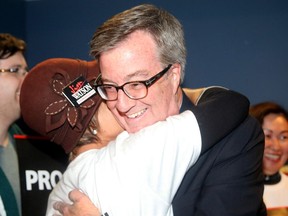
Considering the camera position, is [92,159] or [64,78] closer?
[92,159]

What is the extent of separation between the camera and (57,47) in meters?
3.49

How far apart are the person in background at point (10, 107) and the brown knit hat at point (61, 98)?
2.52 ft

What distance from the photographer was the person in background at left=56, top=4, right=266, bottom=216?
1112 mm

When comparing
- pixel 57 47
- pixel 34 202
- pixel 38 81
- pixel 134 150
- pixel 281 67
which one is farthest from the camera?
pixel 57 47

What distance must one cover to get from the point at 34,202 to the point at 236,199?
1.33 meters

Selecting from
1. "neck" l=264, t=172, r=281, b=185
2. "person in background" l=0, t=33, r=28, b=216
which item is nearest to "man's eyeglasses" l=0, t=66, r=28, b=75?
"person in background" l=0, t=33, r=28, b=216

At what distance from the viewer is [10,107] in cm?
226

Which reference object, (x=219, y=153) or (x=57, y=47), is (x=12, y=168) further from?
(x=57, y=47)

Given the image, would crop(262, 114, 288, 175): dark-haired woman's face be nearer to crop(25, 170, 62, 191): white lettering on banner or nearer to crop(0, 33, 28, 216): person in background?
crop(25, 170, 62, 191): white lettering on banner

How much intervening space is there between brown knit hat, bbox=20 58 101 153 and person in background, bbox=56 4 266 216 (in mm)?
116

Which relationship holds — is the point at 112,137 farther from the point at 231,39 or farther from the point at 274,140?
the point at 231,39

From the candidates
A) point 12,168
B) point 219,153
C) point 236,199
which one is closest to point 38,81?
point 219,153

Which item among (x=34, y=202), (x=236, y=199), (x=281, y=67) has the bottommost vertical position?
(x=34, y=202)

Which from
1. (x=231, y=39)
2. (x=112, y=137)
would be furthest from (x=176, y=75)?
(x=231, y=39)
